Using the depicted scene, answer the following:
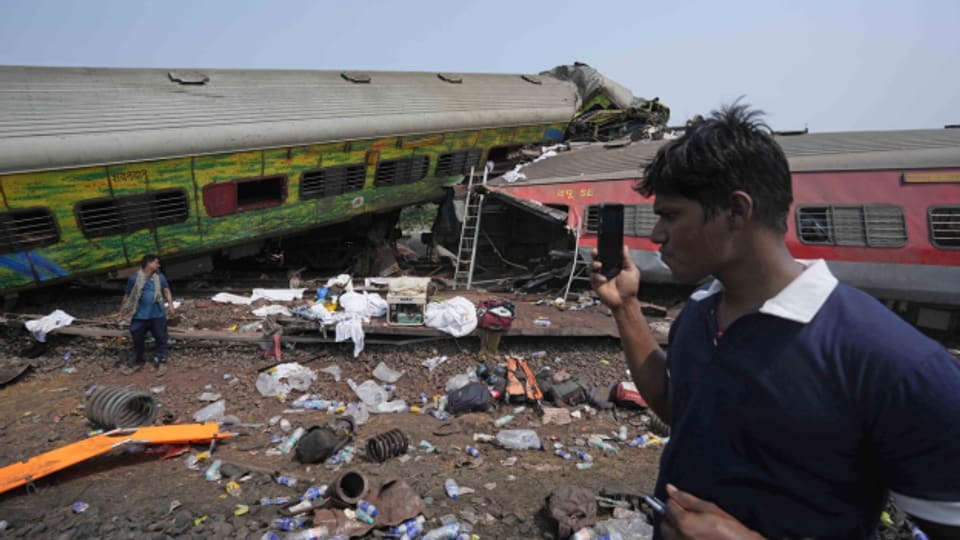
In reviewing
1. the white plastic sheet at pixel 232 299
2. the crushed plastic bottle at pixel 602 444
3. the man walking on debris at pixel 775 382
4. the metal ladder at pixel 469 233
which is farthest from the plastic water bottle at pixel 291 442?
the man walking on debris at pixel 775 382

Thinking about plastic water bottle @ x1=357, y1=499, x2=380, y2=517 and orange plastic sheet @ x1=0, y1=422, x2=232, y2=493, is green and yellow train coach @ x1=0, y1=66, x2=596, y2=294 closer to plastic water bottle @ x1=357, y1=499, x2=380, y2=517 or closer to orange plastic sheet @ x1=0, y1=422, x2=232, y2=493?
orange plastic sheet @ x1=0, y1=422, x2=232, y2=493

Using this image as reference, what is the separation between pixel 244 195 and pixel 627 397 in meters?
8.66

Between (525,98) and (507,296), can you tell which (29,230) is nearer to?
(507,296)

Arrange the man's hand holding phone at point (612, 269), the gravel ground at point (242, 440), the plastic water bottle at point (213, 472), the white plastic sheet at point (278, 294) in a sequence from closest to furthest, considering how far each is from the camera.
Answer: the man's hand holding phone at point (612, 269) < the gravel ground at point (242, 440) < the plastic water bottle at point (213, 472) < the white plastic sheet at point (278, 294)

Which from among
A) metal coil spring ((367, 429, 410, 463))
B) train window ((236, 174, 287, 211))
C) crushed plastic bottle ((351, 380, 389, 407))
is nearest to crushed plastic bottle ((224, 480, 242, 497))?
metal coil spring ((367, 429, 410, 463))

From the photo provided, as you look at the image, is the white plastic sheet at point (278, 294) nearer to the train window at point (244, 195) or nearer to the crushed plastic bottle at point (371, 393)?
the train window at point (244, 195)

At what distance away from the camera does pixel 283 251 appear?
44.0 feet

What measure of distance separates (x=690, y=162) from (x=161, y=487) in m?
5.98

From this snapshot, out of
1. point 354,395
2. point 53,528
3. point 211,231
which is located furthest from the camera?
point 211,231

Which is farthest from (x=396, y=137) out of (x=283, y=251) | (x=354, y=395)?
(x=354, y=395)

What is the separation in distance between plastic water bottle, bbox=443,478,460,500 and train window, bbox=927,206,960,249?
25.1ft

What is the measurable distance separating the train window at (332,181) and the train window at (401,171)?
20.5 inches

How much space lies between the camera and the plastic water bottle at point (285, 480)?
521cm

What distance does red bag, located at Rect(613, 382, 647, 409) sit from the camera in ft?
23.3
